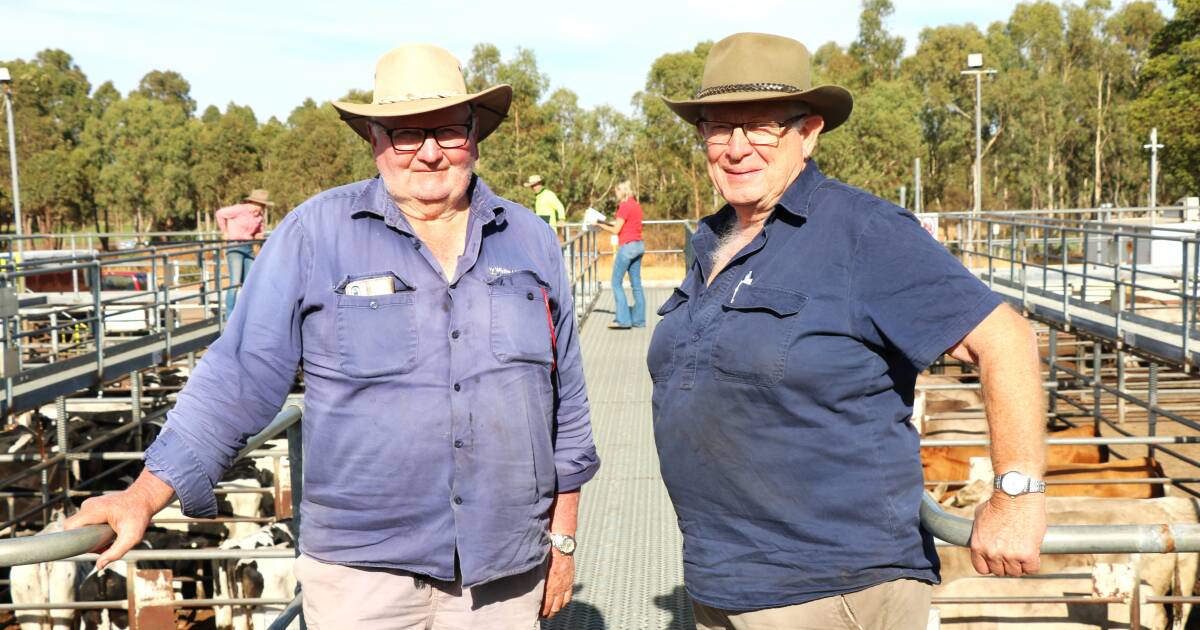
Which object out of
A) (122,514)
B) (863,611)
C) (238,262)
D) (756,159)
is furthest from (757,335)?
(238,262)

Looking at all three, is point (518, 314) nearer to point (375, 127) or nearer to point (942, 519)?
point (375, 127)

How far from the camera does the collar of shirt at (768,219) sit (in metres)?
2.57

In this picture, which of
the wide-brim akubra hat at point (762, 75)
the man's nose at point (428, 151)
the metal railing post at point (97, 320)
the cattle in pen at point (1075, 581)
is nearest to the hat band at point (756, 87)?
the wide-brim akubra hat at point (762, 75)

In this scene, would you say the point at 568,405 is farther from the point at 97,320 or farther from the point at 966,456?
the point at 97,320

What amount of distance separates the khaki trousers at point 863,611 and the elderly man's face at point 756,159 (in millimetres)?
908

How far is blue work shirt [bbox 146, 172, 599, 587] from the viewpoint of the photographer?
2619 mm

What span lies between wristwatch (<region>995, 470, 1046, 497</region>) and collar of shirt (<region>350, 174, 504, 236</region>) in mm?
1349

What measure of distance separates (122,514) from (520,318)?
3.24 ft

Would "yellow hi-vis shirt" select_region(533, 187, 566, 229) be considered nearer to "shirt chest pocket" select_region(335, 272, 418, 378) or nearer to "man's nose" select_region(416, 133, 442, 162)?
"man's nose" select_region(416, 133, 442, 162)

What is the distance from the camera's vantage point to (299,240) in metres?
2.69

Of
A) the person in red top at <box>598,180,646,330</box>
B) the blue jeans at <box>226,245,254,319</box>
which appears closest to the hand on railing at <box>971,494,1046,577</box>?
the person in red top at <box>598,180,646,330</box>

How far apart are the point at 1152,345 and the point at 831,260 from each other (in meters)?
7.28

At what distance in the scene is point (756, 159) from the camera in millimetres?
2715

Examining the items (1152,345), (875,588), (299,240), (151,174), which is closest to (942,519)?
(875,588)
